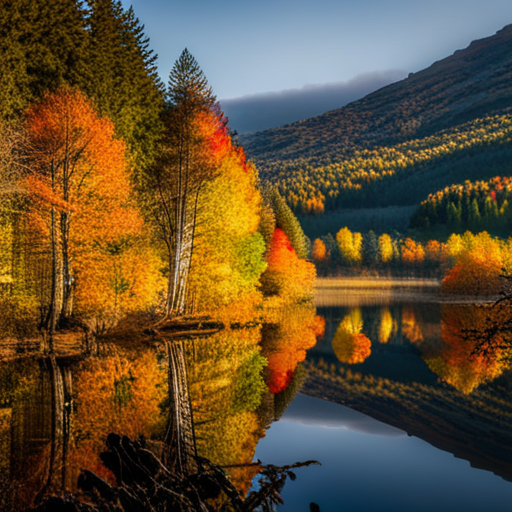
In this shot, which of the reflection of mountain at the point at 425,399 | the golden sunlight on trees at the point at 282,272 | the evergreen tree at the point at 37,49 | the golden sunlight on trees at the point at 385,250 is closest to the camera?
the reflection of mountain at the point at 425,399

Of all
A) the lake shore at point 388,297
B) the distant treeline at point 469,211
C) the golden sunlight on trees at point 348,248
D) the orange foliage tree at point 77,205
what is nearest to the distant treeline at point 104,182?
the orange foliage tree at point 77,205

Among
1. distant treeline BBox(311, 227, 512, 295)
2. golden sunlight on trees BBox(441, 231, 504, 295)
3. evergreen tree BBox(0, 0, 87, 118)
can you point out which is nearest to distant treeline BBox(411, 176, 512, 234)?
distant treeline BBox(311, 227, 512, 295)

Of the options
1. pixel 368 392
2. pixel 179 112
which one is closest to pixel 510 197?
pixel 179 112

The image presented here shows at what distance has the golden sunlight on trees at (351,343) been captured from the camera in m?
22.6

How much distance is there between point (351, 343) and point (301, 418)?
1494 cm

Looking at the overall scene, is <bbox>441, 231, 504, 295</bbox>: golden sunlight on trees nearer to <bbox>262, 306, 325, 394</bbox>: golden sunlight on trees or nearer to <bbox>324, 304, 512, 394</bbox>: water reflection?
<bbox>324, 304, 512, 394</bbox>: water reflection

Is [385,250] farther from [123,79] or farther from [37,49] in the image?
[37,49]

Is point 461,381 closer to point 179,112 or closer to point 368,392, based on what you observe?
point 368,392

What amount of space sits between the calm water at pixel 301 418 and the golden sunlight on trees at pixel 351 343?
1.05ft

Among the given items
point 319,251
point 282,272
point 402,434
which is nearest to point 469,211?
point 319,251

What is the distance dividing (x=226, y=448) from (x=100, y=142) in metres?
17.2

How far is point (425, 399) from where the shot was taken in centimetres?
1420

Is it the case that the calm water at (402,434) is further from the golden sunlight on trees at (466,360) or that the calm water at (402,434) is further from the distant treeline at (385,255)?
the distant treeline at (385,255)

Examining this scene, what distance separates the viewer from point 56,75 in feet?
77.5
